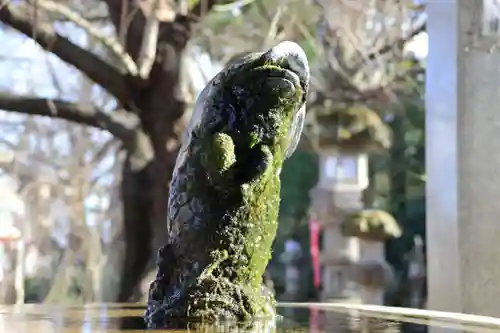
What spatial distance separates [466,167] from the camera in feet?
7.93

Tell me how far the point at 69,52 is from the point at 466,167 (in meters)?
1.48

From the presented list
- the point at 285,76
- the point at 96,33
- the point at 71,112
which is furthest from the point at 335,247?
the point at 285,76

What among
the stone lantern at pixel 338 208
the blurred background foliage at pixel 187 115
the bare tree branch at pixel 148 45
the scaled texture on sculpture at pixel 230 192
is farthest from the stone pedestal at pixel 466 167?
the scaled texture on sculpture at pixel 230 192

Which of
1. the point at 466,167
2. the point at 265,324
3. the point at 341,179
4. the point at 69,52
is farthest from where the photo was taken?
the point at 341,179

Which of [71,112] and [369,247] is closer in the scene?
[71,112]

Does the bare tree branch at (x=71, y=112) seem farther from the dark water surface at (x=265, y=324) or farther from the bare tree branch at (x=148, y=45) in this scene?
the dark water surface at (x=265, y=324)

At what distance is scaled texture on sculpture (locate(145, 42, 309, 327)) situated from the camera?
1.04 meters

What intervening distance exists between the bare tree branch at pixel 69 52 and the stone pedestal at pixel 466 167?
118 cm

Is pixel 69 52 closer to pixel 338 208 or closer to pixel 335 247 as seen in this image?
pixel 338 208

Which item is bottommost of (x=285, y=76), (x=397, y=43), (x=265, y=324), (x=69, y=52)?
(x=265, y=324)

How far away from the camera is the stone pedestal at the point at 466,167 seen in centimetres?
238

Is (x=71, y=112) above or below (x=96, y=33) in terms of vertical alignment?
below

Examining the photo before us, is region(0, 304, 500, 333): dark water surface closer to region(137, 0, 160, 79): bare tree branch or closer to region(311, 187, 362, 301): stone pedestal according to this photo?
region(137, 0, 160, 79): bare tree branch

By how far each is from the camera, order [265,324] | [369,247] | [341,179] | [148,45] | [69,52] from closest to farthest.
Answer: [265,324]
[69,52]
[148,45]
[369,247]
[341,179]
